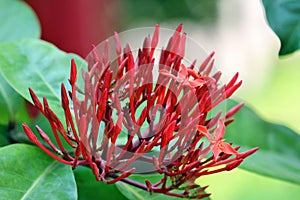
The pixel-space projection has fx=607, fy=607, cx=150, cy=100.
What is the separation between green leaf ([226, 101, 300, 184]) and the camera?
2.98 feet

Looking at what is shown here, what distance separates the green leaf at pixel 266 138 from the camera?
2.98 feet

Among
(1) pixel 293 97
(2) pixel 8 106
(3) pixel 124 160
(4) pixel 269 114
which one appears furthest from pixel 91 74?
(1) pixel 293 97

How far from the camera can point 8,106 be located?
963mm

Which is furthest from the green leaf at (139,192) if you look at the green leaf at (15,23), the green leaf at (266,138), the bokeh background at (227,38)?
the bokeh background at (227,38)

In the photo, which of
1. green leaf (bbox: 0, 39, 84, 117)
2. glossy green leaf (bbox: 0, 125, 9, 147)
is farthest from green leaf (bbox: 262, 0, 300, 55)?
glossy green leaf (bbox: 0, 125, 9, 147)

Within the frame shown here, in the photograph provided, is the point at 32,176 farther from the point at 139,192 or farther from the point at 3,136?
the point at 3,136

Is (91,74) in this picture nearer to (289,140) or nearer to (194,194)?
(194,194)

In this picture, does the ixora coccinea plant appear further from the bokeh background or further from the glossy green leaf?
the bokeh background

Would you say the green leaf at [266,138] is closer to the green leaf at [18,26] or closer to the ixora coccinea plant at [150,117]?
the ixora coccinea plant at [150,117]

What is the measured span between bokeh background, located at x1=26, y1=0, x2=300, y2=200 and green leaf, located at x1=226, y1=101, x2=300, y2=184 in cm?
124

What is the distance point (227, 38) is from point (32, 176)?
4439 mm

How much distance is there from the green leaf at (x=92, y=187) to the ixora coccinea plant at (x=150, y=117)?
146mm

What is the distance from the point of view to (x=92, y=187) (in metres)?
0.81

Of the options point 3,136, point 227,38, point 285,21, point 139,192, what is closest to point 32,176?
point 139,192
